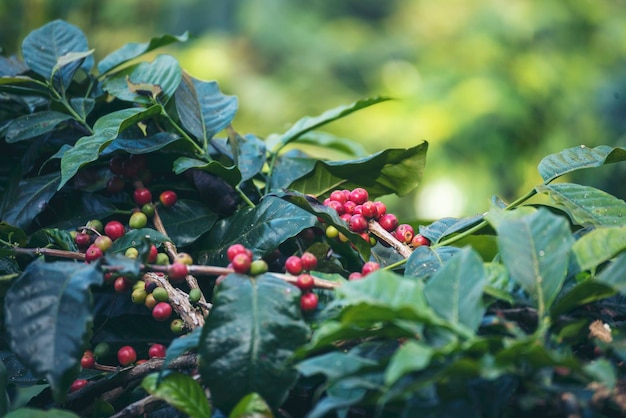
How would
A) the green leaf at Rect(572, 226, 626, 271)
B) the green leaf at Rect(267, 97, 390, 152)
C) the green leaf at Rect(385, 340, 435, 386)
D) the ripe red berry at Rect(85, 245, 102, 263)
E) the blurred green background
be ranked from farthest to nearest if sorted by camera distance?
Result: 1. the blurred green background
2. the green leaf at Rect(267, 97, 390, 152)
3. the ripe red berry at Rect(85, 245, 102, 263)
4. the green leaf at Rect(572, 226, 626, 271)
5. the green leaf at Rect(385, 340, 435, 386)

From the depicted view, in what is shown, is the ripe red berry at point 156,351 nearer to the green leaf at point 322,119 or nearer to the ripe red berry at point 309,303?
the ripe red berry at point 309,303

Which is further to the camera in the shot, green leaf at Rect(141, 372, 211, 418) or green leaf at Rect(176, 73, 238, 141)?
green leaf at Rect(176, 73, 238, 141)

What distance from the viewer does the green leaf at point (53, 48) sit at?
0.80 m

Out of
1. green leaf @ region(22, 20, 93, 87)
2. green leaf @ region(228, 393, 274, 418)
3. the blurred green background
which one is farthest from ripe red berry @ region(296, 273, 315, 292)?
the blurred green background

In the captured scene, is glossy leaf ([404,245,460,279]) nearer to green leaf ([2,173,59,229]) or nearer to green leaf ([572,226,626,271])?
green leaf ([572,226,626,271])

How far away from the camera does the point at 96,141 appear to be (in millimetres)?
663

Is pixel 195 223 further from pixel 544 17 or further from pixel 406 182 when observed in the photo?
pixel 544 17

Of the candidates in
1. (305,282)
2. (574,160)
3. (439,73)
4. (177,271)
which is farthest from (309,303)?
(439,73)

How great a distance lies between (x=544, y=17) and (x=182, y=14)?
7.47ft

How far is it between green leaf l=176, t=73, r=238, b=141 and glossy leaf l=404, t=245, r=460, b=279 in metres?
0.31

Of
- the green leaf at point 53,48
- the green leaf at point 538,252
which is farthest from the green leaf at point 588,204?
the green leaf at point 53,48

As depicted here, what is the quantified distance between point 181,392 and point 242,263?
0.39ft

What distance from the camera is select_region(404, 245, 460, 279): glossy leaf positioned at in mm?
583

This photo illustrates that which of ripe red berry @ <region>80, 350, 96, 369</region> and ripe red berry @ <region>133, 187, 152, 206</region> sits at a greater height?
ripe red berry @ <region>133, 187, 152, 206</region>
